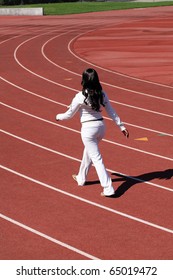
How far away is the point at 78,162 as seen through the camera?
11750 mm

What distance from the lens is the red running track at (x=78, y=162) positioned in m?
8.22

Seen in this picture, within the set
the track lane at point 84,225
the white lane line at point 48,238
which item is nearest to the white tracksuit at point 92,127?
the track lane at point 84,225

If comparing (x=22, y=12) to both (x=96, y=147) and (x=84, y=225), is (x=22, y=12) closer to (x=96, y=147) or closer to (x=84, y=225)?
(x=96, y=147)

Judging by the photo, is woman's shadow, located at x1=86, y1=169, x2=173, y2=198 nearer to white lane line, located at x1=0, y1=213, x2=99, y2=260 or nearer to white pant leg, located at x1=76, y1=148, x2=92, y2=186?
white pant leg, located at x1=76, y1=148, x2=92, y2=186

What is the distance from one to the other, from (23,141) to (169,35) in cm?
2014

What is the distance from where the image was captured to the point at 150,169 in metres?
11.2

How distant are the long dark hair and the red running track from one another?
1.36 m

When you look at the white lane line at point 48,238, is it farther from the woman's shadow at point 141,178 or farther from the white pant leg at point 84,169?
the woman's shadow at point 141,178

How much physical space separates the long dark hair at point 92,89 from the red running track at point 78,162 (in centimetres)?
136

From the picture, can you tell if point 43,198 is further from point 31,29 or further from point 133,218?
point 31,29

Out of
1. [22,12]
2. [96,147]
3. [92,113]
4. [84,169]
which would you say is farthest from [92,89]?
[22,12]

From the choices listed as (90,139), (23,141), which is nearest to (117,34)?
(23,141)

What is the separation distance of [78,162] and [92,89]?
8.51ft

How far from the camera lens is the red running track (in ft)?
27.0
